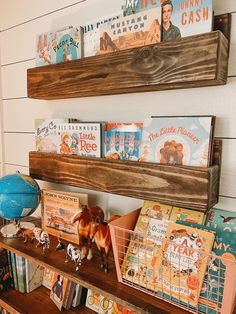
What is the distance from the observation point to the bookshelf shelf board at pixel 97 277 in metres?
0.74

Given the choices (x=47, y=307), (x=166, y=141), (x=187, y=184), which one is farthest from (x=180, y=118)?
(x=47, y=307)

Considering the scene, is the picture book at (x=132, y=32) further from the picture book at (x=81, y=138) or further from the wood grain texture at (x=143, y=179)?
the wood grain texture at (x=143, y=179)

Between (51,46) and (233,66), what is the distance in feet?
2.49

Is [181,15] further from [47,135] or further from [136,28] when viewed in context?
[47,135]

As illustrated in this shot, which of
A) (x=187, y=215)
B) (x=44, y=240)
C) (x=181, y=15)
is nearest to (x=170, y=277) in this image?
(x=187, y=215)

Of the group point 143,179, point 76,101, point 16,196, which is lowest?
point 16,196

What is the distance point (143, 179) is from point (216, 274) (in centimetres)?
35

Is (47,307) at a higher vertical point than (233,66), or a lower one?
lower

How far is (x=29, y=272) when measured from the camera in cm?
119

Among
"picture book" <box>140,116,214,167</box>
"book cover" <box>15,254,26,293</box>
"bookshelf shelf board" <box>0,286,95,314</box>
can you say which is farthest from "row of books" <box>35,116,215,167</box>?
"bookshelf shelf board" <box>0,286,95,314</box>

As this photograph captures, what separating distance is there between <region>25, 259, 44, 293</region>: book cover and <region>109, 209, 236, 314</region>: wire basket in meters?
0.57

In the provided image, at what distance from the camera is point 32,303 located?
1134mm

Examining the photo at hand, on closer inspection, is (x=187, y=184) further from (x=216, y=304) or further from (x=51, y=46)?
(x=51, y=46)

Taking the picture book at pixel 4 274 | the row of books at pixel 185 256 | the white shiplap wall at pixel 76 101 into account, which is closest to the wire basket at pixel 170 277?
the row of books at pixel 185 256
